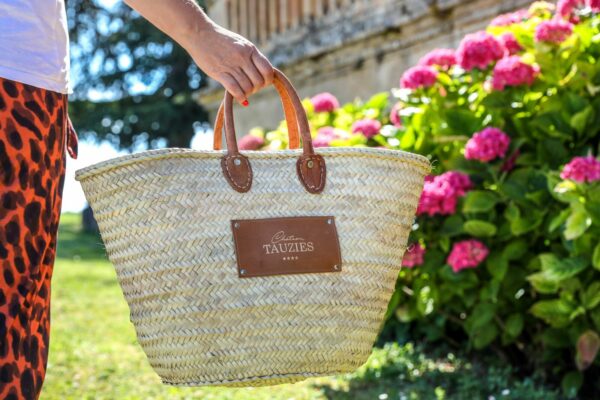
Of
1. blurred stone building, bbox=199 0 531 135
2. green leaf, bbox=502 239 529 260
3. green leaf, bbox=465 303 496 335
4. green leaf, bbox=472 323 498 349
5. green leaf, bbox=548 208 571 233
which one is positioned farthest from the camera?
blurred stone building, bbox=199 0 531 135

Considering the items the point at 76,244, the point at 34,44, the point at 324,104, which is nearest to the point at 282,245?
the point at 34,44

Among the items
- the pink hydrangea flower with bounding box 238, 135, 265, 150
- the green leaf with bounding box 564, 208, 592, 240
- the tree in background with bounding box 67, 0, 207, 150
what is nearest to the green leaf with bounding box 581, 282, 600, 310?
the green leaf with bounding box 564, 208, 592, 240

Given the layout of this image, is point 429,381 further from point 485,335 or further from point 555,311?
point 555,311

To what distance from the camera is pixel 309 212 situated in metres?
1.82

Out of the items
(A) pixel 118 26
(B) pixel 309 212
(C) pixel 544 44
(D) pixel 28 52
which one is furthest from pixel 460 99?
(A) pixel 118 26

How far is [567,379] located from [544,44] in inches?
50.9

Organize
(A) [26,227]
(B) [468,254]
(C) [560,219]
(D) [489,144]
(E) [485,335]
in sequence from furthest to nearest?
(E) [485,335] → (B) [468,254] → (D) [489,144] → (C) [560,219] → (A) [26,227]

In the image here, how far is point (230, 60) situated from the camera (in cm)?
171

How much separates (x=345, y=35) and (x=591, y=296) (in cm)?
327

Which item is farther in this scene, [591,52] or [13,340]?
[591,52]

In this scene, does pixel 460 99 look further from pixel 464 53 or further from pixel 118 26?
pixel 118 26

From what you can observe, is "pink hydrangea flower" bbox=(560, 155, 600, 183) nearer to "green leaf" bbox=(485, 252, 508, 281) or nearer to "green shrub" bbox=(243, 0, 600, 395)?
"green shrub" bbox=(243, 0, 600, 395)

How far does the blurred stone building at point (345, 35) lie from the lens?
5004mm

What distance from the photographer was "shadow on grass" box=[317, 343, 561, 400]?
3.57 metres
